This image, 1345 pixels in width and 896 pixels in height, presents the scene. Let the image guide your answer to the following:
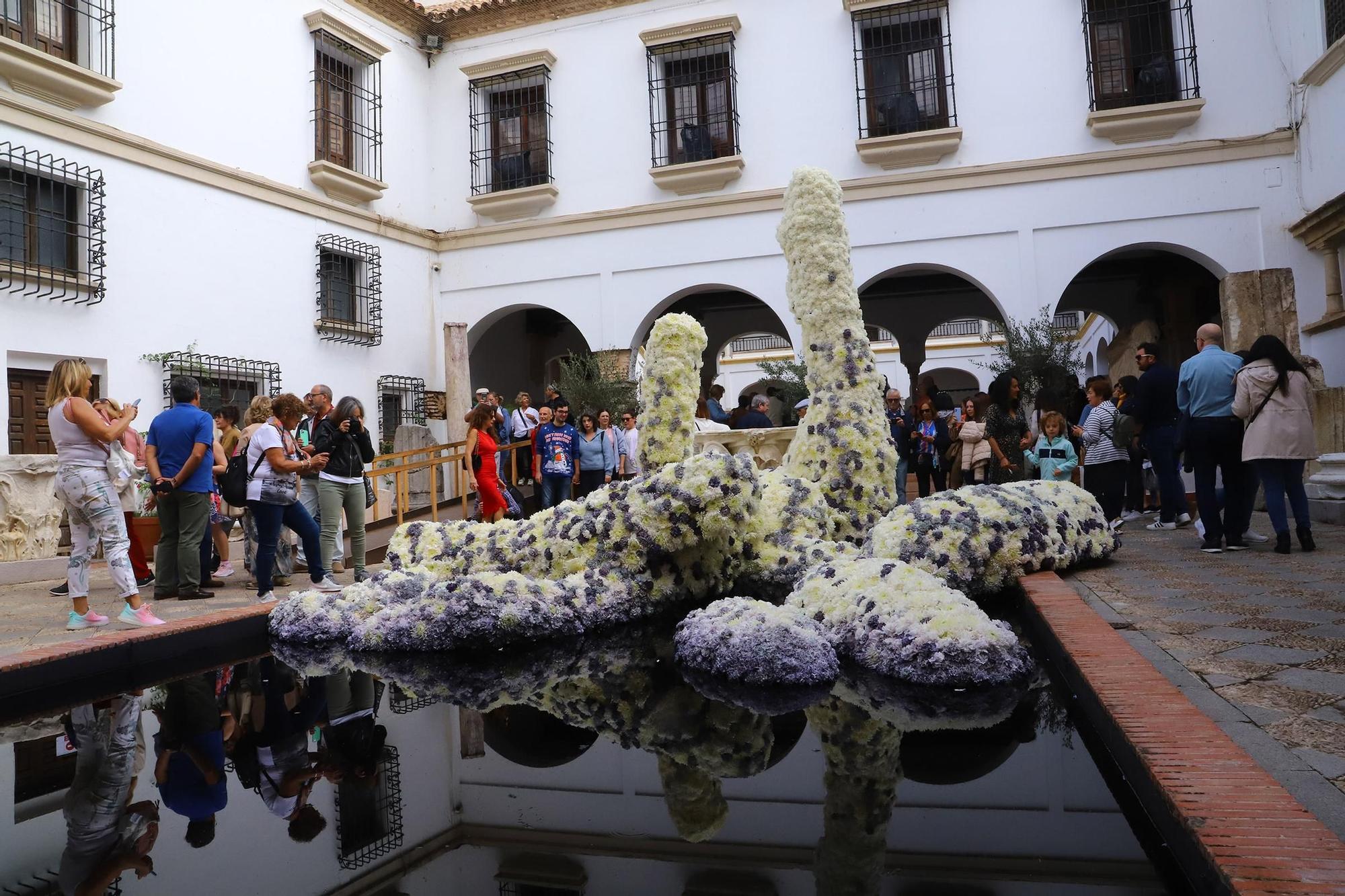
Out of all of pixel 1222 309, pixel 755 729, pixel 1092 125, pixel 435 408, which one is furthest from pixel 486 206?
pixel 755 729

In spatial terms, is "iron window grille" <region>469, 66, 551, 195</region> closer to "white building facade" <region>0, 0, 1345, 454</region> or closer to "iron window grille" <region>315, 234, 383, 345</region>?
"white building facade" <region>0, 0, 1345, 454</region>

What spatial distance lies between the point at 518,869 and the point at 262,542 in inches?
171

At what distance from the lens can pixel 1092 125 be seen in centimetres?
1150

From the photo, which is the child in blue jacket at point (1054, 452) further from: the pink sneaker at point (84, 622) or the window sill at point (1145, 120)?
the pink sneaker at point (84, 622)

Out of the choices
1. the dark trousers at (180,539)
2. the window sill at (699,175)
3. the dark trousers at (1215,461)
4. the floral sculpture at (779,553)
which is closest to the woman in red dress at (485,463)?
the floral sculpture at (779,553)

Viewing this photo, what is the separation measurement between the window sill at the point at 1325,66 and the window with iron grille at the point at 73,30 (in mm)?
12490

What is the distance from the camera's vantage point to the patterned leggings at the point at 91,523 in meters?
4.84

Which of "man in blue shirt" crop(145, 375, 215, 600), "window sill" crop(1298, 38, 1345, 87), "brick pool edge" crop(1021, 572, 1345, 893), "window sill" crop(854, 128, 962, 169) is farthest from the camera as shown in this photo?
"window sill" crop(854, 128, 962, 169)

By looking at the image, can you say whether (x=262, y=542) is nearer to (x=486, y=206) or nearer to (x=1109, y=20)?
(x=486, y=206)

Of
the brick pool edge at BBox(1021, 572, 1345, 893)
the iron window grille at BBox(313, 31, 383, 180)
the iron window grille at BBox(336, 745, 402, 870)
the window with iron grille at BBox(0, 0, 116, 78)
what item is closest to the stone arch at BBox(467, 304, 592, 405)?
the iron window grille at BBox(313, 31, 383, 180)

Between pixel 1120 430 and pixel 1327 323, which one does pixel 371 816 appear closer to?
pixel 1120 430

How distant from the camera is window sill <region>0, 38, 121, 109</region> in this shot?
27.9 ft

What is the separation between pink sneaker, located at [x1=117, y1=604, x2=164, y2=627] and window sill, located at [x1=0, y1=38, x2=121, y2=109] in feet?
21.5

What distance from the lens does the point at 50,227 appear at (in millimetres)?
9039
